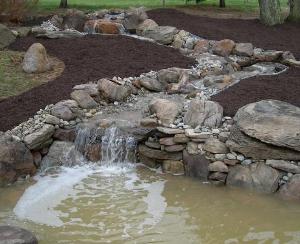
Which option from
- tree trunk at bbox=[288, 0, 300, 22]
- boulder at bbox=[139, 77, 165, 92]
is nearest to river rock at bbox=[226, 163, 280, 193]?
boulder at bbox=[139, 77, 165, 92]

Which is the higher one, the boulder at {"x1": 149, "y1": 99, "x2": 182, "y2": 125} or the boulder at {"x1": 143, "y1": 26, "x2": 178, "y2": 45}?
the boulder at {"x1": 143, "y1": 26, "x2": 178, "y2": 45}

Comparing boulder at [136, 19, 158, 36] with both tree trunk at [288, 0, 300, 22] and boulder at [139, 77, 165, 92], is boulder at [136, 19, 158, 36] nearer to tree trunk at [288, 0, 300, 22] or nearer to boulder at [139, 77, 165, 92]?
boulder at [139, 77, 165, 92]

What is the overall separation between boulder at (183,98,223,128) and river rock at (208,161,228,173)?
760 millimetres

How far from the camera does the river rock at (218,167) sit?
7352 mm

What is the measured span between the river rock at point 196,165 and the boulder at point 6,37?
6559 mm

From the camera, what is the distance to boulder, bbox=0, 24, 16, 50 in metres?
12.3

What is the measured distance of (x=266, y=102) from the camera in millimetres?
7754

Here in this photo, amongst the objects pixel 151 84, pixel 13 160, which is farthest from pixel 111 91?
pixel 13 160

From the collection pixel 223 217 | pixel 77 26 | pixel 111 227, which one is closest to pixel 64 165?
pixel 111 227

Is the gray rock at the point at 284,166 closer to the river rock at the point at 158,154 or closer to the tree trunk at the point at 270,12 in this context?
the river rock at the point at 158,154

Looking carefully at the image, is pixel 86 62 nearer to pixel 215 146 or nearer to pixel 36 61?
pixel 36 61

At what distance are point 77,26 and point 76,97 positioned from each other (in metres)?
6.61

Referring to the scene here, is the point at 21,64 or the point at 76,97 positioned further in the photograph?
the point at 21,64

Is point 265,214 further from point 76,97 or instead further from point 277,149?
point 76,97
